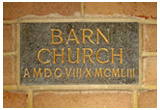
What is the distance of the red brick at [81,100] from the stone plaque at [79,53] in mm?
80

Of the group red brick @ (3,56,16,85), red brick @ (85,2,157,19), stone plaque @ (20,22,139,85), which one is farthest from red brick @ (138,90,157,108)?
red brick @ (3,56,16,85)

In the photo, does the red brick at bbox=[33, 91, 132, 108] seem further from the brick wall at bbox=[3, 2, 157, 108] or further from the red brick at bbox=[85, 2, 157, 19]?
the red brick at bbox=[85, 2, 157, 19]

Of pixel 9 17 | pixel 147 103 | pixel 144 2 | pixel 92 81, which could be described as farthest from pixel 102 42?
pixel 9 17

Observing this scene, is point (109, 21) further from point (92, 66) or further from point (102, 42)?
point (92, 66)

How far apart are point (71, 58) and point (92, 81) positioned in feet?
0.68

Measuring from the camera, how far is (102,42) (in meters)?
0.93

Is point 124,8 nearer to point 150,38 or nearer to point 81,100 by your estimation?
point 150,38

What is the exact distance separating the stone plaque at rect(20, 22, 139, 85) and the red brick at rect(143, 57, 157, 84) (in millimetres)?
59

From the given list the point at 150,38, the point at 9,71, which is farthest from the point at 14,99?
the point at 150,38

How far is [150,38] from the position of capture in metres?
0.93

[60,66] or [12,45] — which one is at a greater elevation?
[12,45]

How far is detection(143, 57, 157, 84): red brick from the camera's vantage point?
927 mm

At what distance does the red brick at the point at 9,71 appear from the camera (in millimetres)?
931

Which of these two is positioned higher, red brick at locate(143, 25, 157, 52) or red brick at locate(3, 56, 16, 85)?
red brick at locate(143, 25, 157, 52)
